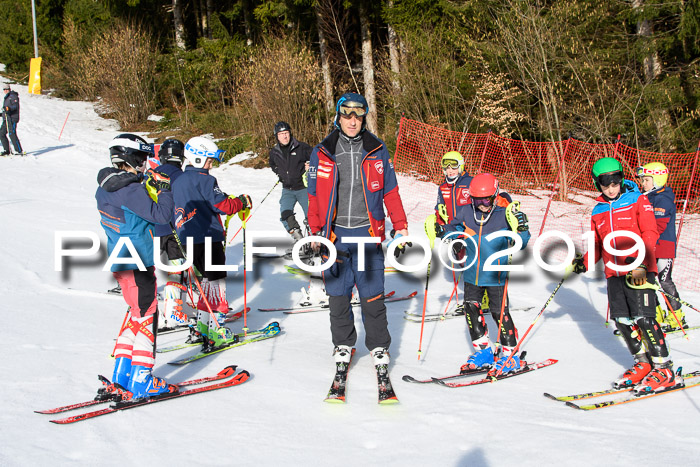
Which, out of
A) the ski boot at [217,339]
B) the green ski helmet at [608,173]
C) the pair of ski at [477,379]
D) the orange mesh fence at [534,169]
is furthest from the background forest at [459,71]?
the ski boot at [217,339]

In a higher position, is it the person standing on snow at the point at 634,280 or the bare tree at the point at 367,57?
the bare tree at the point at 367,57

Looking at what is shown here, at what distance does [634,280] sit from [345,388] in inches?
94.1

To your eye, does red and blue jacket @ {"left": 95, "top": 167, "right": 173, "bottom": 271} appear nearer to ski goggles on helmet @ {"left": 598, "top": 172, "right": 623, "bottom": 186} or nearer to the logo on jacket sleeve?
the logo on jacket sleeve

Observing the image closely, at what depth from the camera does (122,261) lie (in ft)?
13.1

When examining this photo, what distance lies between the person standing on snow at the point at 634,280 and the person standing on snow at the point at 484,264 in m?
0.65

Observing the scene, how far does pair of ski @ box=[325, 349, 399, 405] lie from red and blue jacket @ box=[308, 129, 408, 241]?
1.02m

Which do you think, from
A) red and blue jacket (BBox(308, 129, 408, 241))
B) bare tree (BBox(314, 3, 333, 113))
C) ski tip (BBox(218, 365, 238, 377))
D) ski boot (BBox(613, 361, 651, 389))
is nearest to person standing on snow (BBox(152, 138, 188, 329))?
ski tip (BBox(218, 365, 238, 377))

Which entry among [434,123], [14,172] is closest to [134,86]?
[14,172]

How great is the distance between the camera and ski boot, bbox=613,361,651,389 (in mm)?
4555

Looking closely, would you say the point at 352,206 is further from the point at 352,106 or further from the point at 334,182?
the point at 352,106

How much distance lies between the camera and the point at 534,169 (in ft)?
49.4

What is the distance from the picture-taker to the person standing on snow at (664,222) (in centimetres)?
599

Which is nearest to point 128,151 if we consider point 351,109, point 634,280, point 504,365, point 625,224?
point 351,109

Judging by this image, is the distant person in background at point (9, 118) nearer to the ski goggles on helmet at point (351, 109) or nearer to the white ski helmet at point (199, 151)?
the white ski helmet at point (199, 151)
